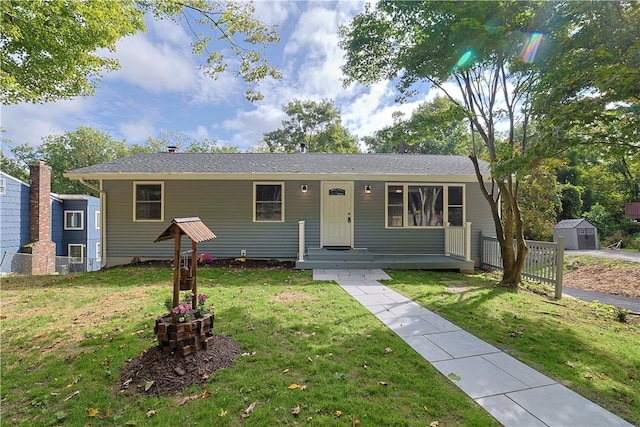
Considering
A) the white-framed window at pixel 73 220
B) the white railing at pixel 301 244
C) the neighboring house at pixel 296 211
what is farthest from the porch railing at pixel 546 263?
the white-framed window at pixel 73 220

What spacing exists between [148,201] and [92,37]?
4.22 metres

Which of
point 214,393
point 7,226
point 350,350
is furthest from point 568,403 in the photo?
point 7,226

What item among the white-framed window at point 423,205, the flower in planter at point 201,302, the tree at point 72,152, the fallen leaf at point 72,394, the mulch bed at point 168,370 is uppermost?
the tree at point 72,152

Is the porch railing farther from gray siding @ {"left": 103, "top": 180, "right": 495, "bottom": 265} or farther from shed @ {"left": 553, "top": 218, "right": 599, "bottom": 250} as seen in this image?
shed @ {"left": 553, "top": 218, "right": 599, "bottom": 250}

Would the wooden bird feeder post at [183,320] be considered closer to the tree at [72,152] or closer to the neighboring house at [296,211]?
the neighboring house at [296,211]

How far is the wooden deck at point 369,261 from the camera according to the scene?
7805 mm

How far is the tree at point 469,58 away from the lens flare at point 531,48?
97 millimetres

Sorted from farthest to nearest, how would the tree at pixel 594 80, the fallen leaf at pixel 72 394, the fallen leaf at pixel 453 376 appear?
the tree at pixel 594 80 → the fallen leaf at pixel 453 376 → the fallen leaf at pixel 72 394

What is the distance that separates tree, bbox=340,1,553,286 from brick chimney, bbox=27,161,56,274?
14.1 metres

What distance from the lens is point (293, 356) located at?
305cm

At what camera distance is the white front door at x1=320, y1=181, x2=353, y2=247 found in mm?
8906

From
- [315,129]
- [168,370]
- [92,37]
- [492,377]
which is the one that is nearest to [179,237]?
[168,370]

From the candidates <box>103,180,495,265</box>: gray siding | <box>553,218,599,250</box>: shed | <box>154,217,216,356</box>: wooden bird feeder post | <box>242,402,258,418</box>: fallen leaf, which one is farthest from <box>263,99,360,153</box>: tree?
<box>242,402,258,418</box>: fallen leaf

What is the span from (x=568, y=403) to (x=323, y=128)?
25.3 meters
